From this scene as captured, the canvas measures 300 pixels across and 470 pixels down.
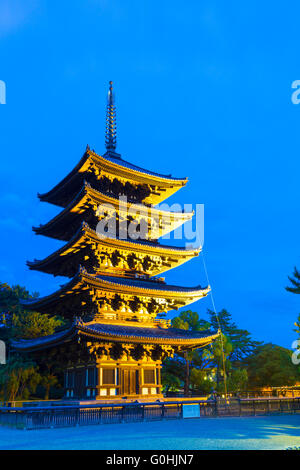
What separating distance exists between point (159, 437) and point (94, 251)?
1566cm

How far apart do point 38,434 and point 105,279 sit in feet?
39.3

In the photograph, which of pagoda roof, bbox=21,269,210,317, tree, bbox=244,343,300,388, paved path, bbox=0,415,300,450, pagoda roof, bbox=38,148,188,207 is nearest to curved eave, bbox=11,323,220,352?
pagoda roof, bbox=21,269,210,317

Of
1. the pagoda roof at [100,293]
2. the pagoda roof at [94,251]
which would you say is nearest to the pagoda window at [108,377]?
the pagoda roof at [100,293]

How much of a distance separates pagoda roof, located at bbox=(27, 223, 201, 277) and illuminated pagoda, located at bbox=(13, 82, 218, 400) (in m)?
0.08

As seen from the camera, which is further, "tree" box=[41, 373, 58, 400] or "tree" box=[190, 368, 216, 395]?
"tree" box=[190, 368, 216, 395]

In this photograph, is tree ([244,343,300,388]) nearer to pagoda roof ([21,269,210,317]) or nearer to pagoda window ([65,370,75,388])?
pagoda roof ([21,269,210,317])

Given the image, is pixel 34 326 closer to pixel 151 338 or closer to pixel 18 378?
pixel 18 378

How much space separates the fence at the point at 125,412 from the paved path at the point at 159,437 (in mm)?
852

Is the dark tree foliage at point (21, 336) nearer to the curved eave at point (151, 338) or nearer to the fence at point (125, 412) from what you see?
the curved eave at point (151, 338)

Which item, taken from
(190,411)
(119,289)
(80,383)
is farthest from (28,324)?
(190,411)

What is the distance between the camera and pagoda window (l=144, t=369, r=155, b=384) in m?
30.0

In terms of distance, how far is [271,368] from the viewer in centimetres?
5966

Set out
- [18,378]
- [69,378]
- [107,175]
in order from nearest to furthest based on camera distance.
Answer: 1. [69,378]
2. [107,175]
3. [18,378]
